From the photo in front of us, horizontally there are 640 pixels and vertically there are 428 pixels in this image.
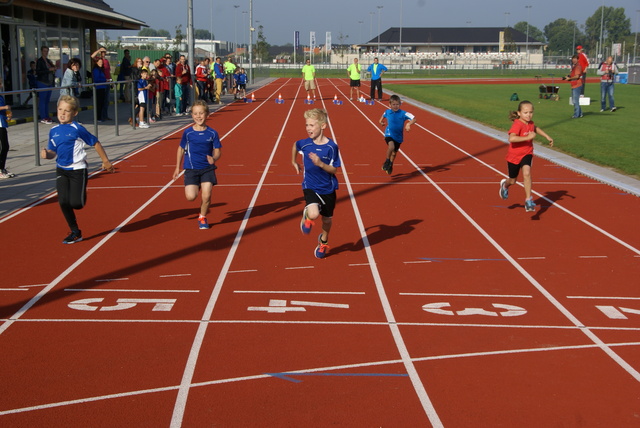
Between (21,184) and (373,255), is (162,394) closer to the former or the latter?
(373,255)

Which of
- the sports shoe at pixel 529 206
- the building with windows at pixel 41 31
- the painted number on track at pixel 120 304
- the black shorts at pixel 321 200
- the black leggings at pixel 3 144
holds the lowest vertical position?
the painted number on track at pixel 120 304

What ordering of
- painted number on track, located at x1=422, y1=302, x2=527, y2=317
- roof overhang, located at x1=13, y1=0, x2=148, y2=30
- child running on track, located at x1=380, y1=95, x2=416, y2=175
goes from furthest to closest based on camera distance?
roof overhang, located at x1=13, y1=0, x2=148, y2=30
child running on track, located at x1=380, y1=95, x2=416, y2=175
painted number on track, located at x1=422, y1=302, x2=527, y2=317

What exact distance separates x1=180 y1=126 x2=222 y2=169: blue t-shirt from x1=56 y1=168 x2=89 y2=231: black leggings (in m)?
1.36

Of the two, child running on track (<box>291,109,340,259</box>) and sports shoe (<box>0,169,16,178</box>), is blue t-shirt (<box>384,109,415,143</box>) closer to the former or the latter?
child running on track (<box>291,109,340,259</box>)

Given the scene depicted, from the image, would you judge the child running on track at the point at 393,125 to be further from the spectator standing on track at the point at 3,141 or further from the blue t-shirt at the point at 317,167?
the spectator standing on track at the point at 3,141

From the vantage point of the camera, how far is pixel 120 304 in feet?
22.5

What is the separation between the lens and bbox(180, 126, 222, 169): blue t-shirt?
9906mm

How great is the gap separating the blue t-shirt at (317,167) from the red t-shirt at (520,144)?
3.58 m

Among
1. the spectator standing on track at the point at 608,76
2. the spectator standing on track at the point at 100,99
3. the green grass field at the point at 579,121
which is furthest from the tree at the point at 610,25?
the spectator standing on track at the point at 100,99

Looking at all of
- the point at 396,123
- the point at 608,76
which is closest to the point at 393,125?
the point at 396,123

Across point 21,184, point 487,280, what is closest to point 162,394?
point 487,280

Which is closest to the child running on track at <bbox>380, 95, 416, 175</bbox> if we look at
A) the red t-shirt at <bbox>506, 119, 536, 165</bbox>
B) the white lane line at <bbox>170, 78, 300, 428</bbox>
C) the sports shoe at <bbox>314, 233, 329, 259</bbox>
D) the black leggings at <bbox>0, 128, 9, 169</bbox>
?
the red t-shirt at <bbox>506, 119, 536, 165</bbox>

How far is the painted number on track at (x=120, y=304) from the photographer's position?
6746mm

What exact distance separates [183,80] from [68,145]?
18.0 meters
